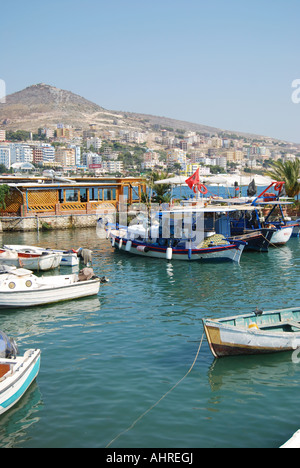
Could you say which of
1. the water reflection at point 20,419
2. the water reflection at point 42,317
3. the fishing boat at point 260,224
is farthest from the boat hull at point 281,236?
the water reflection at point 20,419

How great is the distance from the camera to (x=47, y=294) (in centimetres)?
1945

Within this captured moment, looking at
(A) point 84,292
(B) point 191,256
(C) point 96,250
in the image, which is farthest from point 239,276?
(C) point 96,250

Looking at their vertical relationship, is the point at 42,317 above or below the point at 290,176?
below

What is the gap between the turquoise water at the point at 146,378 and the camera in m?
9.95

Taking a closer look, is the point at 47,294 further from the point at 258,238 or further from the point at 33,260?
the point at 258,238

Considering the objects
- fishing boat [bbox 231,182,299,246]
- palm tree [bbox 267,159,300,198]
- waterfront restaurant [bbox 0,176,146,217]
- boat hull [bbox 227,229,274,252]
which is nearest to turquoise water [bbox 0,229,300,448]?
boat hull [bbox 227,229,274,252]

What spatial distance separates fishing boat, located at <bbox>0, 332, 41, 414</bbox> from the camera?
1060 cm

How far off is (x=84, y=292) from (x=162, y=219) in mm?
11954

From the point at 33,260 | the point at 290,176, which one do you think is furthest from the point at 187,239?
the point at 290,176

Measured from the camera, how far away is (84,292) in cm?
2061

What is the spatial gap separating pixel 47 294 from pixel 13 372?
8297 mm

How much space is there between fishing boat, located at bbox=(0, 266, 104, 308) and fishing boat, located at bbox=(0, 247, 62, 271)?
17.1ft

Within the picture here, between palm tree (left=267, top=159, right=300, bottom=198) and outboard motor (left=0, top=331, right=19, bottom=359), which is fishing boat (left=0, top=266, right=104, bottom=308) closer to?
outboard motor (left=0, top=331, right=19, bottom=359)
